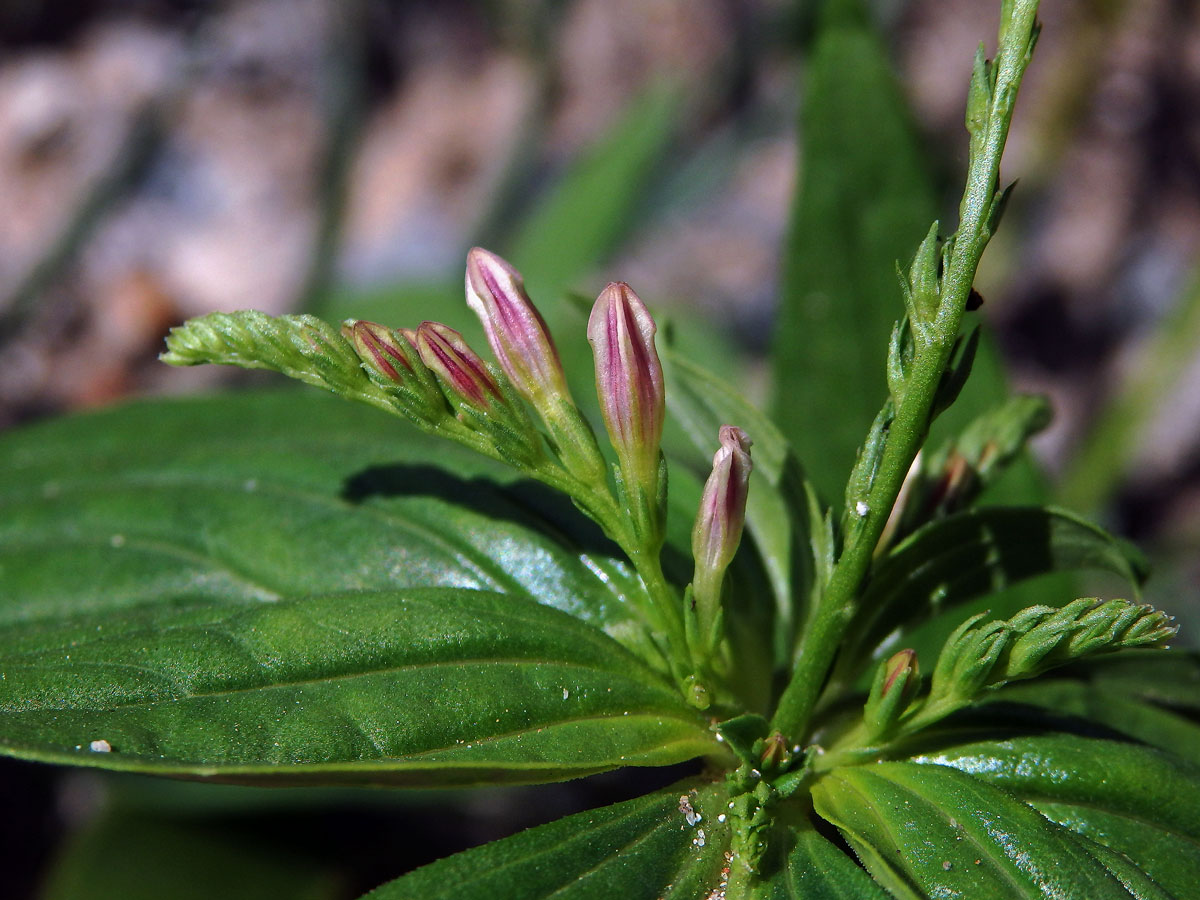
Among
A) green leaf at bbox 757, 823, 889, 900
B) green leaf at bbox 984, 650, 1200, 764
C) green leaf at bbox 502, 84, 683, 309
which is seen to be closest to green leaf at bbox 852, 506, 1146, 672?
green leaf at bbox 984, 650, 1200, 764

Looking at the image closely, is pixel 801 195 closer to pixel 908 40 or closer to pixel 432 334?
pixel 432 334

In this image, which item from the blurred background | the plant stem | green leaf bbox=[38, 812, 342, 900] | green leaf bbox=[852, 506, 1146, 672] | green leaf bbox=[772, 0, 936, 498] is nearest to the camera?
the plant stem

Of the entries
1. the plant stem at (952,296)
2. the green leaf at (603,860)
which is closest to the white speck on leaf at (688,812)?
the green leaf at (603,860)

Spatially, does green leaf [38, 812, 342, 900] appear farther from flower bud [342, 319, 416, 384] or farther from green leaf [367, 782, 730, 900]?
flower bud [342, 319, 416, 384]

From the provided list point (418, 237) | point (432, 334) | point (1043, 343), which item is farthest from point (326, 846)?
point (1043, 343)

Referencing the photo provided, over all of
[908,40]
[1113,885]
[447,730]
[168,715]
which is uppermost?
[908,40]

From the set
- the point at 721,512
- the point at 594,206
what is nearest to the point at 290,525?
the point at 721,512
